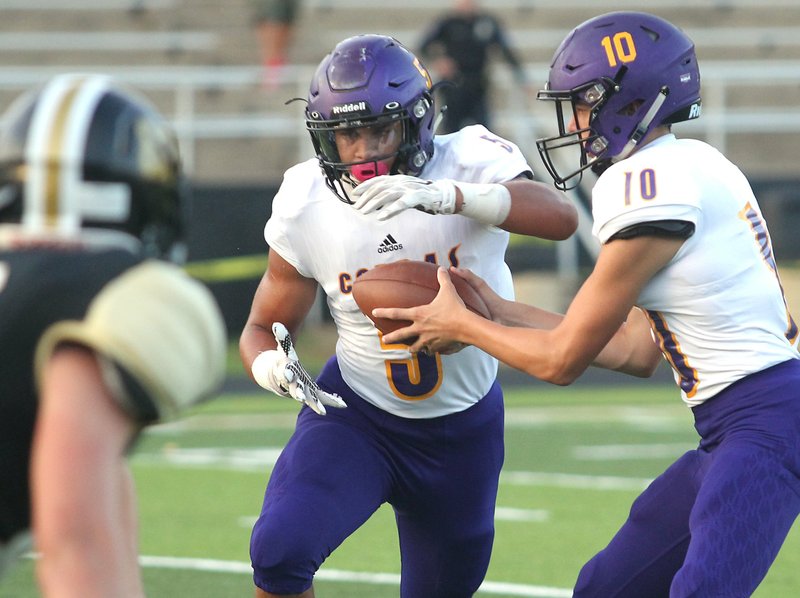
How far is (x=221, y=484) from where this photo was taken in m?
6.75

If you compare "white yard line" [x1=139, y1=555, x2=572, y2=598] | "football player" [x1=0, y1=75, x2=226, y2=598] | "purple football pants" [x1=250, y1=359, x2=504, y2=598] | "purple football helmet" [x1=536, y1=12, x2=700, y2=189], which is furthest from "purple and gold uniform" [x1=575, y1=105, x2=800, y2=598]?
"white yard line" [x1=139, y1=555, x2=572, y2=598]

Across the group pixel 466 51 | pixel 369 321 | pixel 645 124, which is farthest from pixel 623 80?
pixel 466 51

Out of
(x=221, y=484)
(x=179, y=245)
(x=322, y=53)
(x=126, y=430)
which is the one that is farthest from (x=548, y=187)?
(x=322, y=53)

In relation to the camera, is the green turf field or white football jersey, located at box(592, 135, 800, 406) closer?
white football jersey, located at box(592, 135, 800, 406)

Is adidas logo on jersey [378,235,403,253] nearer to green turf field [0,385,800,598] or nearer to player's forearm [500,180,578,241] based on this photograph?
player's forearm [500,180,578,241]

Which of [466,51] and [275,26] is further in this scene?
[275,26]

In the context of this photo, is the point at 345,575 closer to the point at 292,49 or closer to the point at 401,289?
the point at 401,289

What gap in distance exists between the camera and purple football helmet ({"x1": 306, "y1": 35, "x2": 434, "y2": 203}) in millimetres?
3527

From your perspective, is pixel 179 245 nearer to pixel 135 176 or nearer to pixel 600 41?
pixel 135 176

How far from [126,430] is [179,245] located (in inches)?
16.0

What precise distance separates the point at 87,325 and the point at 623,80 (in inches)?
70.6

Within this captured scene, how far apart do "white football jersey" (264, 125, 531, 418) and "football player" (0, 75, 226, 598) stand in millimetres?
1628

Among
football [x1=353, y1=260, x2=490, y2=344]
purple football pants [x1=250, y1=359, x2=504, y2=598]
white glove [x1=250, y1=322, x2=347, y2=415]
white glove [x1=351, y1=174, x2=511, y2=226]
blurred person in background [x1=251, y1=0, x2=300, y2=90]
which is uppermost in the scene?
white glove [x1=351, y1=174, x2=511, y2=226]

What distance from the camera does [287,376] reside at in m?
3.54
